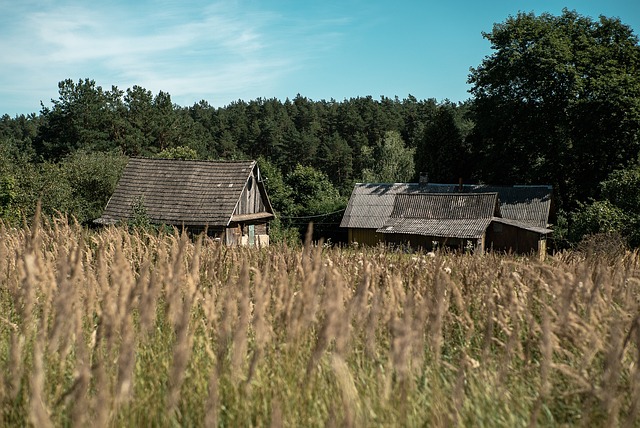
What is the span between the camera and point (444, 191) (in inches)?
1528

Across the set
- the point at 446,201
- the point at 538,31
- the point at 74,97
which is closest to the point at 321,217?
the point at 446,201

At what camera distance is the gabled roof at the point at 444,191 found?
3419 centimetres

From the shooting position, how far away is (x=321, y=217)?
137 ft

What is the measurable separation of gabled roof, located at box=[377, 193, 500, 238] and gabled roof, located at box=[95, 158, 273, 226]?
8810mm

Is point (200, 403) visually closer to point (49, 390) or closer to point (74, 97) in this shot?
point (49, 390)

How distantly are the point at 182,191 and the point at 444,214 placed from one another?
13.6 meters

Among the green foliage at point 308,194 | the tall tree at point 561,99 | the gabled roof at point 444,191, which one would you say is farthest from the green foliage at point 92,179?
the tall tree at point 561,99

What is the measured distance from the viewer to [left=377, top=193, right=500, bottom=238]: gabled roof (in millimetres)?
30172

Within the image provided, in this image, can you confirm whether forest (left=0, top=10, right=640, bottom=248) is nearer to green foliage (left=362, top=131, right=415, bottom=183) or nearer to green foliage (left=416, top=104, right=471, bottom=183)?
green foliage (left=416, top=104, right=471, bottom=183)

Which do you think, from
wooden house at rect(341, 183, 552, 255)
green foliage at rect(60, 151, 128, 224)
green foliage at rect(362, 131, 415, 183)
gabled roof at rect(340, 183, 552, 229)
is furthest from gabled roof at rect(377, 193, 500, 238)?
green foliage at rect(362, 131, 415, 183)

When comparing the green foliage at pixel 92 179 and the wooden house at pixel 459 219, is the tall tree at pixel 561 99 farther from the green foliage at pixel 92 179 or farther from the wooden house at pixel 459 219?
the green foliage at pixel 92 179

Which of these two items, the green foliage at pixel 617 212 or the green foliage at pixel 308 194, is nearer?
the green foliage at pixel 617 212

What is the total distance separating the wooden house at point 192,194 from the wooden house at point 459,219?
6563 millimetres

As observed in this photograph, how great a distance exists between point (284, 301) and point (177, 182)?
2571cm
